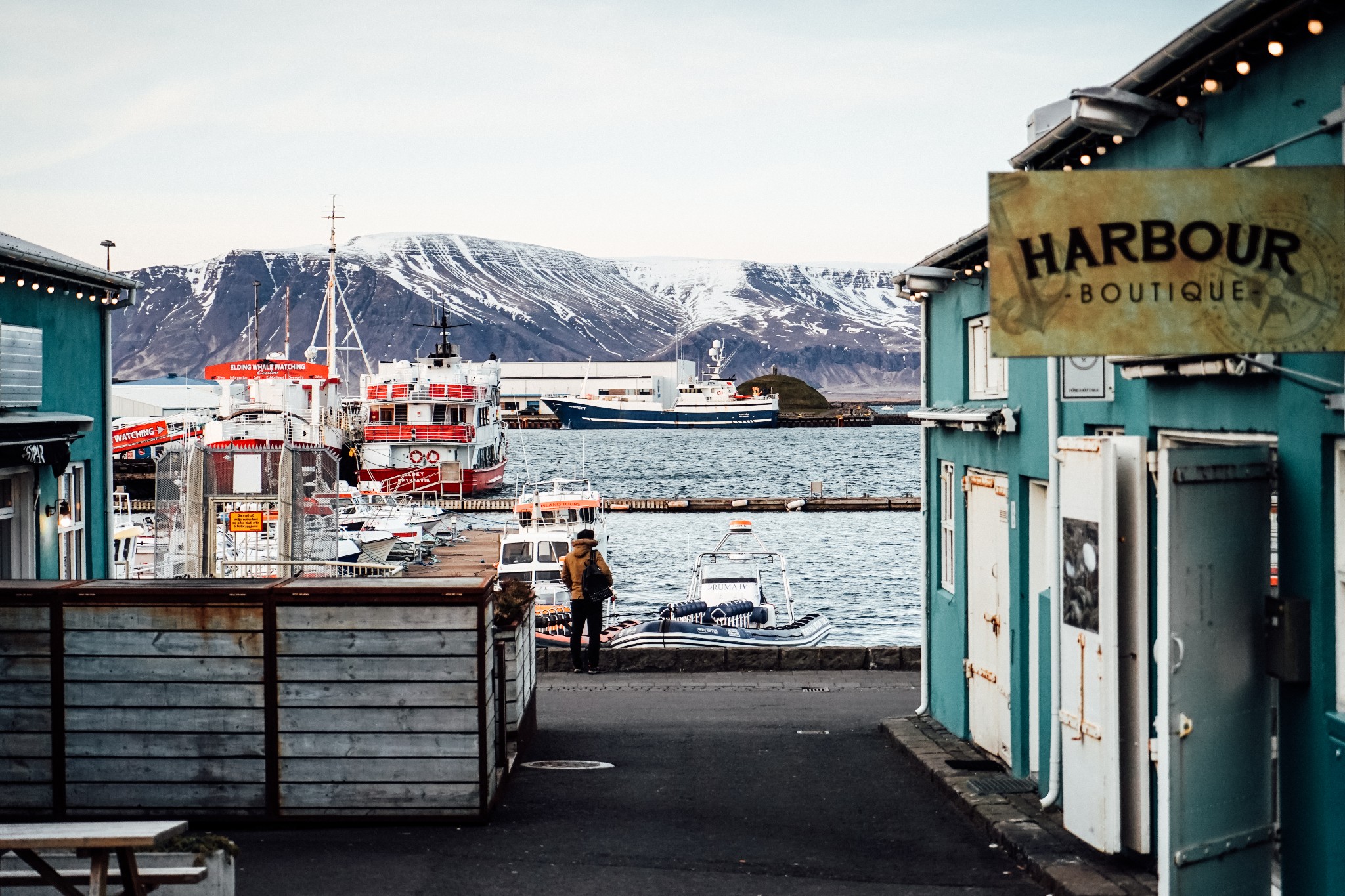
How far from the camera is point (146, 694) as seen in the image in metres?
9.20

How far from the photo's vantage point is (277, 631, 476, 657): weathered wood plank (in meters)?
9.22

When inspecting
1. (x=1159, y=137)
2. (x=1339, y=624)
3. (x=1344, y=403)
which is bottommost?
(x=1339, y=624)

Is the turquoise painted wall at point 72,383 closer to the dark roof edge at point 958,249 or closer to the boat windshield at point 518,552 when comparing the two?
the dark roof edge at point 958,249

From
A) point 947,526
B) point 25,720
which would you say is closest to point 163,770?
point 25,720

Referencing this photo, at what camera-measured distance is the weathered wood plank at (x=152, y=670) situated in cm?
917

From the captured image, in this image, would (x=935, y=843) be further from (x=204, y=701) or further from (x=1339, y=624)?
(x=204, y=701)

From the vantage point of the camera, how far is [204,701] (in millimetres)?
9195

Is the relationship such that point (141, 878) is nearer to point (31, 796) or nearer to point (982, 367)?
point (31, 796)

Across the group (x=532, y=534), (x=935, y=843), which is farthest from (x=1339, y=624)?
(x=532, y=534)

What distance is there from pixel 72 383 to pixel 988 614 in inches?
385

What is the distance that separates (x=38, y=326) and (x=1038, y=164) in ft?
32.1

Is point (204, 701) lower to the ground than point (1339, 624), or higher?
lower

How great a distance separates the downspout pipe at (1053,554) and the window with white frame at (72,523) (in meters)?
9.87

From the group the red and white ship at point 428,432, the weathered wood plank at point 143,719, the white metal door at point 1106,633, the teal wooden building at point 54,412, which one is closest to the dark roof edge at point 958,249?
the white metal door at point 1106,633
